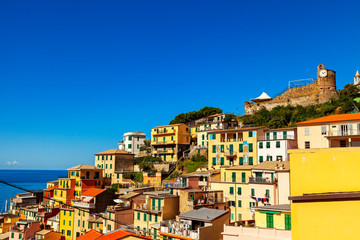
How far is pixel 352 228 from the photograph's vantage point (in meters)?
9.66

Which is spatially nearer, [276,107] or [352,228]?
[352,228]

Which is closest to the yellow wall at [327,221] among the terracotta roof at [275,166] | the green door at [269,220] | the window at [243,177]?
the green door at [269,220]

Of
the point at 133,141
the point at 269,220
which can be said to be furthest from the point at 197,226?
the point at 133,141

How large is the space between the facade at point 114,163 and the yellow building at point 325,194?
169ft

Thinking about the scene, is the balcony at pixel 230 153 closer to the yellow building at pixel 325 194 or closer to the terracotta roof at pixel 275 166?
the terracotta roof at pixel 275 166

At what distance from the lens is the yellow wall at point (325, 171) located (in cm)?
1055

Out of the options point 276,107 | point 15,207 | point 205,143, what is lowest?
point 15,207

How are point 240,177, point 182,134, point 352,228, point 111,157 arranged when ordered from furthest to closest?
point 182,134
point 111,157
point 240,177
point 352,228

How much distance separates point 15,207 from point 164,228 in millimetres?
42256

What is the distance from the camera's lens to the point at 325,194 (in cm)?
1022

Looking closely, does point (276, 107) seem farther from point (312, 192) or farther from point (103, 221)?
point (312, 192)

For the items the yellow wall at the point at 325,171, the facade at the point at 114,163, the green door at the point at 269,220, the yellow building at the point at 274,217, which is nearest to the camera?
the yellow wall at the point at 325,171

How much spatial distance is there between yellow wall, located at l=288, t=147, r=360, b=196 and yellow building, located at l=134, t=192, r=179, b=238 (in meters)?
24.2

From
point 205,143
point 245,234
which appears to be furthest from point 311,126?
point 205,143
